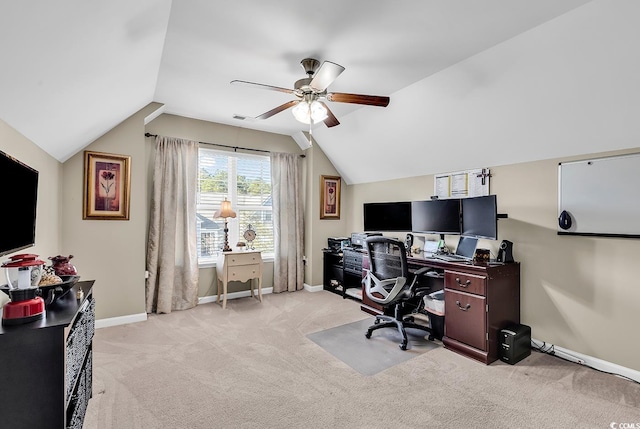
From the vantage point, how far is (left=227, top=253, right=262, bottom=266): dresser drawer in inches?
163

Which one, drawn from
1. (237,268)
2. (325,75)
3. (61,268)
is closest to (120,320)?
(237,268)

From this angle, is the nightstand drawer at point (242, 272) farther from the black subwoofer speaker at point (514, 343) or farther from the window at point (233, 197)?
the black subwoofer speaker at point (514, 343)

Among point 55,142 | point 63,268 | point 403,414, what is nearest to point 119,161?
point 55,142

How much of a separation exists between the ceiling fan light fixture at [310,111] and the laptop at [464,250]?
191cm

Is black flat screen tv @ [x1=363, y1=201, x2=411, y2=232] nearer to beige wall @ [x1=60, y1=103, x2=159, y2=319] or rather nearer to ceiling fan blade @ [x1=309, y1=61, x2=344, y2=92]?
ceiling fan blade @ [x1=309, y1=61, x2=344, y2=92]

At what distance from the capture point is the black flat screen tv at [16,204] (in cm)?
158

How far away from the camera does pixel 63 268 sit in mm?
2027

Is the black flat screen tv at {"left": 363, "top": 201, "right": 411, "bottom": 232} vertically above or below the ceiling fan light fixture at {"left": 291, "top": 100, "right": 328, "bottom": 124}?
below

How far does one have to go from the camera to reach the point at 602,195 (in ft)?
8.29

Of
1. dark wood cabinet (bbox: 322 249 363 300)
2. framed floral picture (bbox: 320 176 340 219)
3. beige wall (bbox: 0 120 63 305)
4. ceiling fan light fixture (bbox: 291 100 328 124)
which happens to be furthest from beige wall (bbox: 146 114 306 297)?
ceiling fan light fixture (bbox: 291 100 328 124)

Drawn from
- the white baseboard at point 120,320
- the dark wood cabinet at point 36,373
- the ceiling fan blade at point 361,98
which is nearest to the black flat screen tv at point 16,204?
the dark wood cabinet at point 36,373

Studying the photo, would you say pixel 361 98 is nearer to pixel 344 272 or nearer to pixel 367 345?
pixel 367 345

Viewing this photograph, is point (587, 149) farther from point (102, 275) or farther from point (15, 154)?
point (102, 275)

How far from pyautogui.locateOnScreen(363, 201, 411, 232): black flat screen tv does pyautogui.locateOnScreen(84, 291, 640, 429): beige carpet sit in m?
1.72
